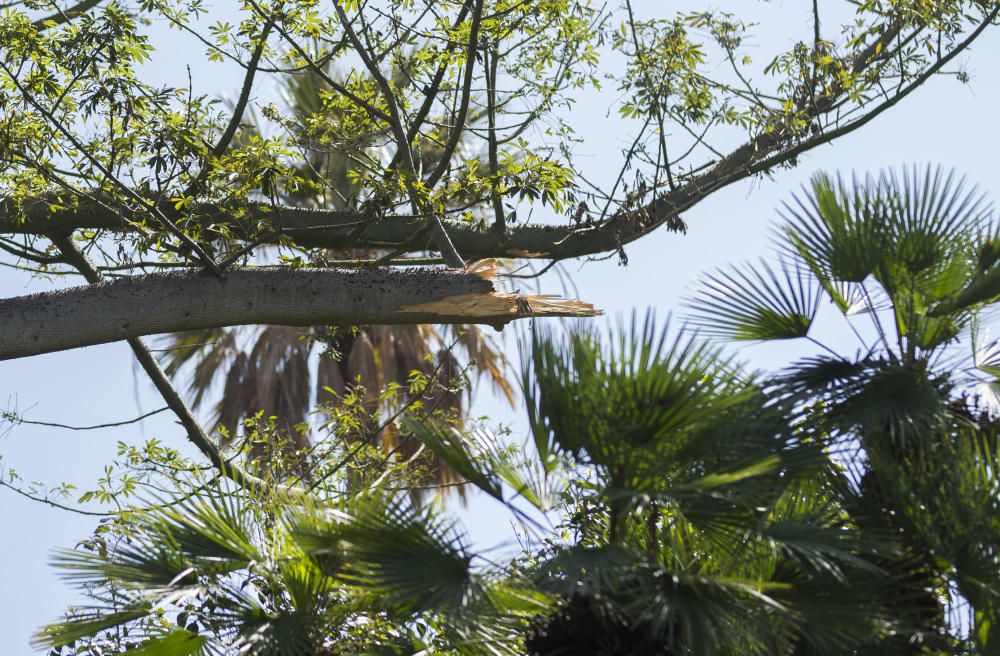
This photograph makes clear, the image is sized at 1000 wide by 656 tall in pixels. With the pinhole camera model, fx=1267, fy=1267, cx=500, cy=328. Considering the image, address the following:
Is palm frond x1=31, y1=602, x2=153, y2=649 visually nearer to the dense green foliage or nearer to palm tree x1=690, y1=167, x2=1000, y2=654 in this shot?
the dense green foliage

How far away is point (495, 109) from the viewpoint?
305 inches

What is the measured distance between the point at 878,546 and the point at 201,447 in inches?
164

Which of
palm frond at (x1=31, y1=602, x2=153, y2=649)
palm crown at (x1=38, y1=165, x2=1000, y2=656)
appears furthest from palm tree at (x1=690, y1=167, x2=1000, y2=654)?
palm frond at (x1=31, y1=602, x2=153, y2=649)

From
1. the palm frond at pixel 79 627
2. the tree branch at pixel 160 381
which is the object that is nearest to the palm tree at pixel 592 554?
the palm frond at pixel 79 627

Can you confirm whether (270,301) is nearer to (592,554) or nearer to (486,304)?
(486,304)

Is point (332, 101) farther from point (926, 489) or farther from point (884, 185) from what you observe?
point (926, 489)

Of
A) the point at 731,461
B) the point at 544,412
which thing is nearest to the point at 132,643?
the point at 544,412

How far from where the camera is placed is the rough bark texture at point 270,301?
5707 millimetres

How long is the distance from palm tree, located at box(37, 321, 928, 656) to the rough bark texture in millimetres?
931

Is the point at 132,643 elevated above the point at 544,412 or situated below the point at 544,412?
below

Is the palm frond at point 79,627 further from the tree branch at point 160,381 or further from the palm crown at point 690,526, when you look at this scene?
the tree branch at point 160,381

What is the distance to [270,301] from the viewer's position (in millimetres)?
5859

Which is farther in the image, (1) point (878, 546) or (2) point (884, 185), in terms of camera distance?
(2) point (884, 185)

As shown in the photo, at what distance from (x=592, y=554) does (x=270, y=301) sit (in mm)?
2253
